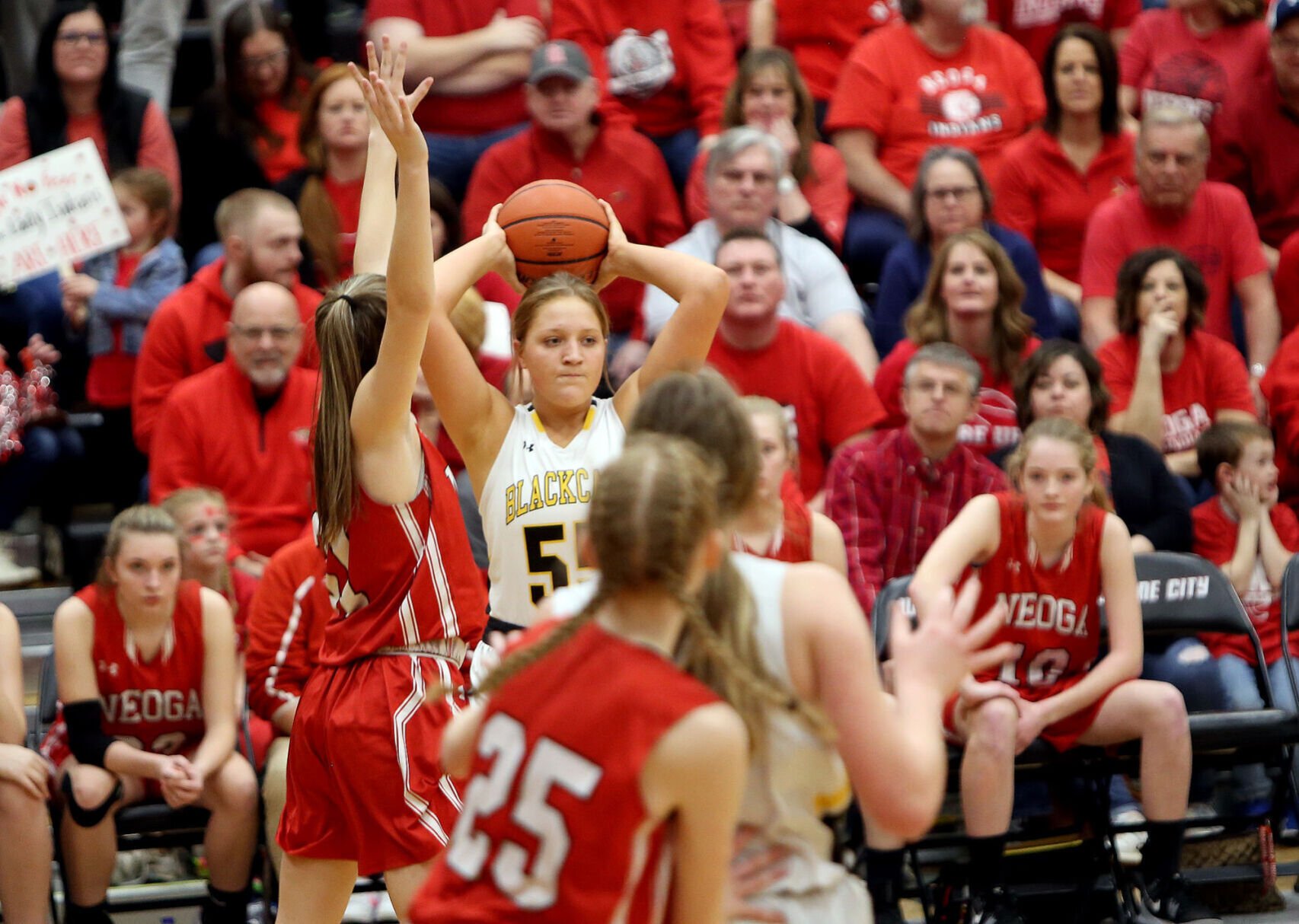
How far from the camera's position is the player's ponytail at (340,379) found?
336 cm

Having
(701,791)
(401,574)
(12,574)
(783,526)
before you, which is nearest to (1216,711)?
(783,526)

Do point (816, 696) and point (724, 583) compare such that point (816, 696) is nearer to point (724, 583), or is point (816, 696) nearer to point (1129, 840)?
point (724, 583)

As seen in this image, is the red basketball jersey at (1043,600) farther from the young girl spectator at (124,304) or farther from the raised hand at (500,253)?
the young girl spectator at (124,304)

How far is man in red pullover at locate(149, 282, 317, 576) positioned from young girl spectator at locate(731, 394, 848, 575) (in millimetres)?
1854

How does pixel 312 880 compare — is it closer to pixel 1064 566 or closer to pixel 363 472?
pixel 363 472

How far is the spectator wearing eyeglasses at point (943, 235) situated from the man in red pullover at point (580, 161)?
39.2 inches

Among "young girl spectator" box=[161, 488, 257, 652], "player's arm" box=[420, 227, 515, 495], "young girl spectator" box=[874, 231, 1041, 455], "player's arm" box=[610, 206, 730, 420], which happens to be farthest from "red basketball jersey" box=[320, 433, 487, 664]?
"young girl spectator" box=[874, 231, 1041, 455]

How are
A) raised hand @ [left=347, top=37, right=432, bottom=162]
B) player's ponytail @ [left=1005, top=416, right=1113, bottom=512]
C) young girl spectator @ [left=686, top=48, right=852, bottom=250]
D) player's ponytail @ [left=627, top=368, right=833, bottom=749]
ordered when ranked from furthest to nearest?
1. young girl spectator @ [left=686, top=48, right=852, bottom=250]
2. player's ponytail @ [left=1005, top=416, right=1113, bottom=512]
3. raised hand @ [left=347, top=37, right=432, bottom=162]
4. player's ponytail @ [left=627, top=368, right=833, bottom=749]

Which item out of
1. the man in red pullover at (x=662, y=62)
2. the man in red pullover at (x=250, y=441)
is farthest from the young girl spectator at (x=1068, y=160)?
the man in red pullover at (x=250, y=441)

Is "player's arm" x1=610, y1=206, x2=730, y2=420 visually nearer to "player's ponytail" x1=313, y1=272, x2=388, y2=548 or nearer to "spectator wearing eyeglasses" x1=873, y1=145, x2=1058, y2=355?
"player's ponytail" x1=313, y1=272, x2=388, y2=548

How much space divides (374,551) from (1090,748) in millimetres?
2448

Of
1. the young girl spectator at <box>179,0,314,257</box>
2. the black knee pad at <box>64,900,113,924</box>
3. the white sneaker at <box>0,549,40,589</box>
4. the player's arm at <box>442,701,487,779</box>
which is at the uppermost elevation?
the young girl spectator at <box>179,0,314,257</box>

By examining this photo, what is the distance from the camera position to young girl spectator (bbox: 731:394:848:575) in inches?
180

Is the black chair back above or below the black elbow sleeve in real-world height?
above
